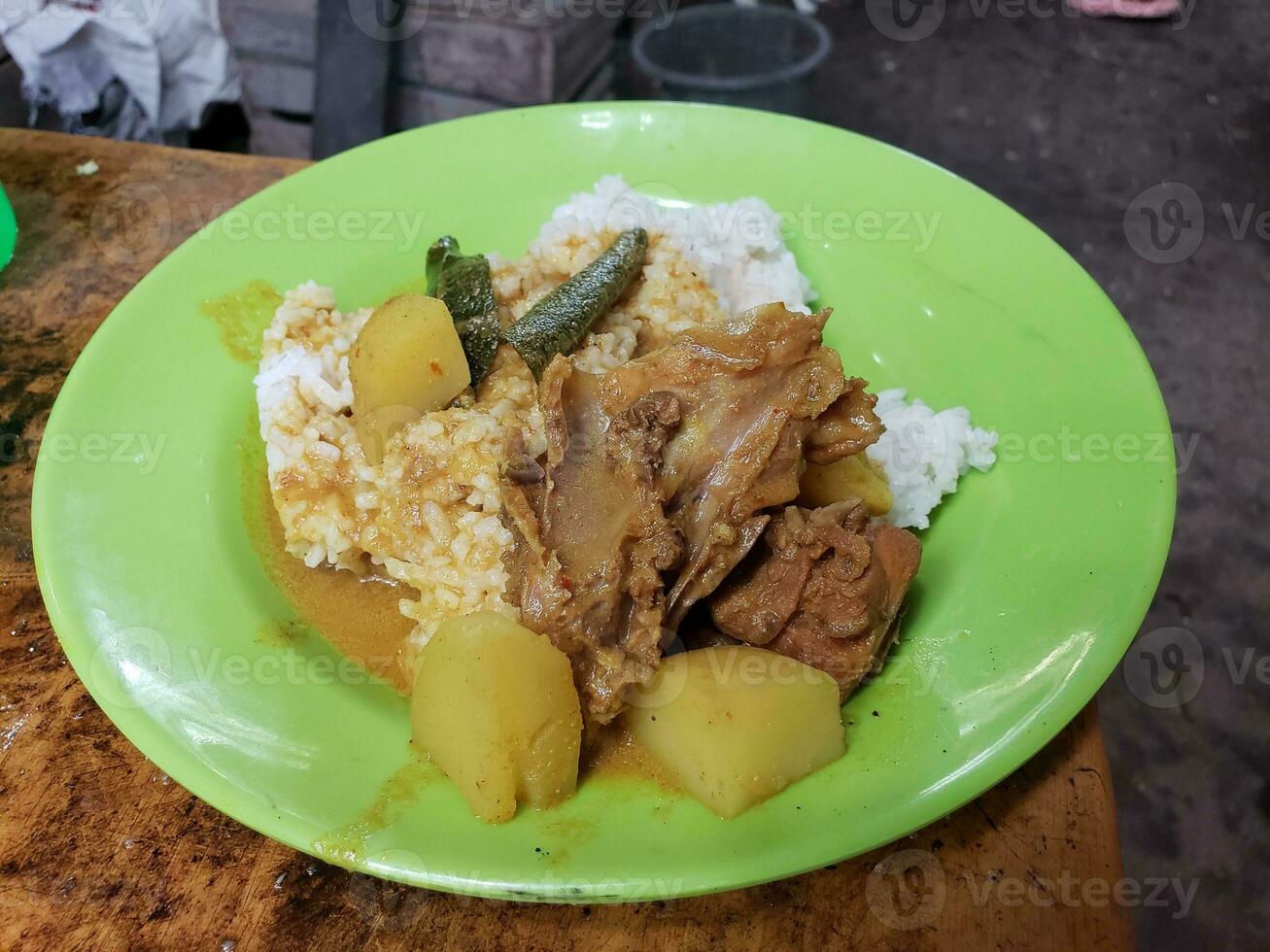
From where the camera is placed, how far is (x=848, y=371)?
3.02m

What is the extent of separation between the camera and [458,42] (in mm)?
5289

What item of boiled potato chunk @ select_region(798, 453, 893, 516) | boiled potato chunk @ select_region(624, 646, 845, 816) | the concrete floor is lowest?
the concrete floor

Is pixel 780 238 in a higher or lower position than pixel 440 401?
higher

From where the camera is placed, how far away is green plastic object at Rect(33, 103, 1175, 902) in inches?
69.4

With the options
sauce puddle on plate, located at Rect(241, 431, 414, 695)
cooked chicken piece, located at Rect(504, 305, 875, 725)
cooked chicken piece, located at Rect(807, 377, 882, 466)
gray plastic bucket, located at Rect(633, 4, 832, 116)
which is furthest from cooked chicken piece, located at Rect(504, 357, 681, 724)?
gray plastic bucket, located at Rect(633, 4, 832, 116)

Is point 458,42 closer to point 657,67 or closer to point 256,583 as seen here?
point 657,67

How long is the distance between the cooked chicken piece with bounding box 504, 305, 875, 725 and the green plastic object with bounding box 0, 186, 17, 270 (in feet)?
8.00

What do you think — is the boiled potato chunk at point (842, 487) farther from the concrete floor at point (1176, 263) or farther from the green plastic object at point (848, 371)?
the concrete floor at point (1176, 263)

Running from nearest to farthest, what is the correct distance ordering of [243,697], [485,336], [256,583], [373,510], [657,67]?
[243,697]
[256,583]
[373,510]
[485,336]
[657,67]

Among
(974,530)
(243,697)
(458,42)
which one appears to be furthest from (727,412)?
(458,42)

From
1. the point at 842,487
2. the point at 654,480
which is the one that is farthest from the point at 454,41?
the point at 654,480

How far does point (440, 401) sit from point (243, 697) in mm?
998

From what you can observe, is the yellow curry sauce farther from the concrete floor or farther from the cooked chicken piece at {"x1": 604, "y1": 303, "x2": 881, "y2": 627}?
the concrete floor

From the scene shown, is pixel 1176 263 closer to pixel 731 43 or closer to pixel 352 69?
pixel 731 43
